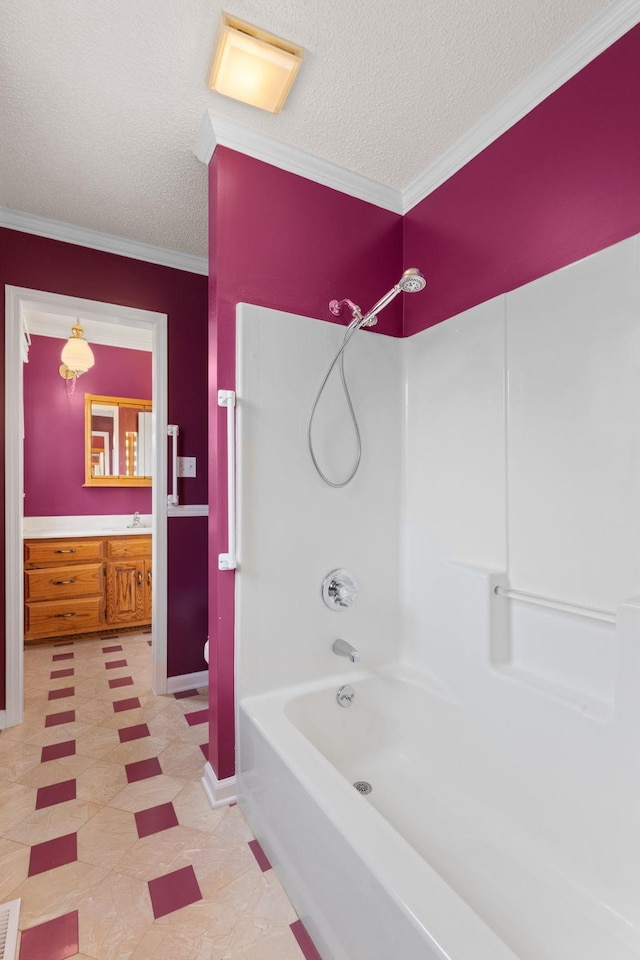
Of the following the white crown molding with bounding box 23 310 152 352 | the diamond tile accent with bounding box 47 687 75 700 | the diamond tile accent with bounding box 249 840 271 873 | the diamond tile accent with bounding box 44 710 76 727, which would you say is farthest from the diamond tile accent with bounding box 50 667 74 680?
the white crown molding with bounding box 23 310 152 352

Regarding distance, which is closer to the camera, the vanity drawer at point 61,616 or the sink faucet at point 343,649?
the sink faucet at point 343,649

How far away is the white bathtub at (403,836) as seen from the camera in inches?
34.3

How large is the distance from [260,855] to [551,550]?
1.34m

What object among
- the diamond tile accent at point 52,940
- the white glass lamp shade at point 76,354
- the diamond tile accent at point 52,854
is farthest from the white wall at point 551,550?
the white glass lamp shade at point 76,354

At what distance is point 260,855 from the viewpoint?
1449mm

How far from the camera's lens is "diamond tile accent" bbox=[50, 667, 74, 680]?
2822mm

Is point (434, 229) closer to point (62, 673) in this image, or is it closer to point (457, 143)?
point (457, 143)

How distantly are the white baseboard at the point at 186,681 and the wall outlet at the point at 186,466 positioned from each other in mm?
1186

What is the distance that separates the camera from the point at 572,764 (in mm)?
1276

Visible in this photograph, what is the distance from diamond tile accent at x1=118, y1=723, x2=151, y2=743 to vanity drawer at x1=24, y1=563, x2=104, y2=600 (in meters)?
1.55

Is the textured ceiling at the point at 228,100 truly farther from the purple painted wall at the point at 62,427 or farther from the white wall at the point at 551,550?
the purple painted wall at the point at 62,427

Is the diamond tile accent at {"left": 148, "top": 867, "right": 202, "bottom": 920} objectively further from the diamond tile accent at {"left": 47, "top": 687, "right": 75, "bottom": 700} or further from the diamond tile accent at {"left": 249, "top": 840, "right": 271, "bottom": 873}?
the diamond tile accent at {"left": 47, "top": 687, "right": 75, "bottom": 700}

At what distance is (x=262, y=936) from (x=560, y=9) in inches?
105

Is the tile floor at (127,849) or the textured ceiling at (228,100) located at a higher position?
the textured ceiling at (228,100)
